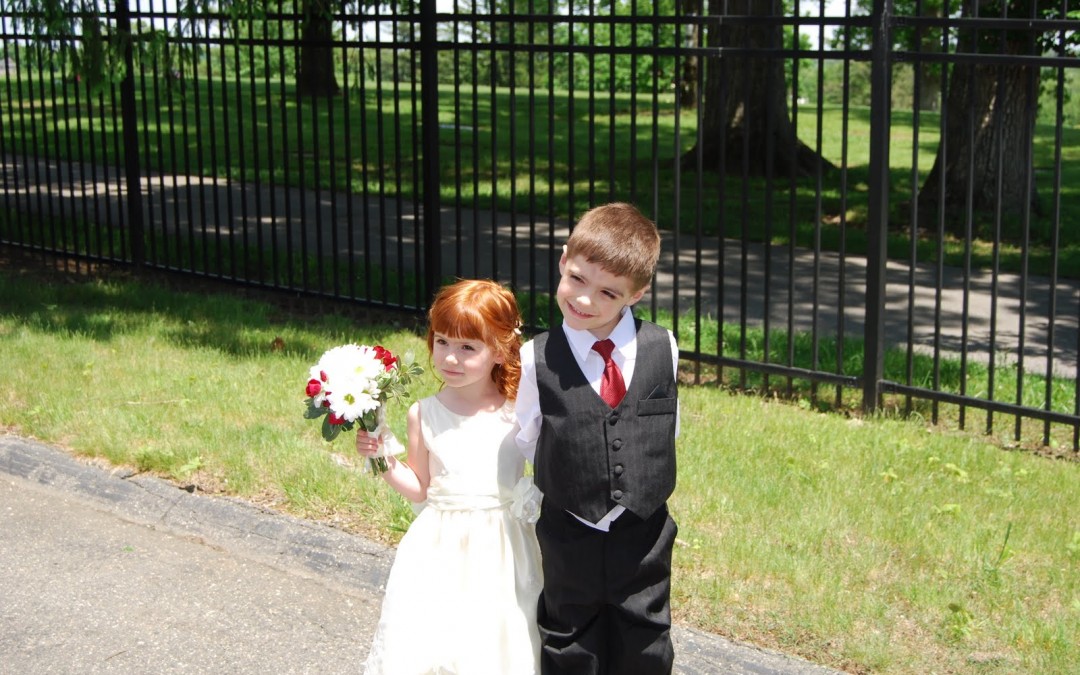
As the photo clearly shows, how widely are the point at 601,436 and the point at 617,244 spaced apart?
17.9 inches

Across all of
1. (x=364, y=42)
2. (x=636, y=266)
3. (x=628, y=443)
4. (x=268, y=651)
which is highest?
(x=364, y=42)

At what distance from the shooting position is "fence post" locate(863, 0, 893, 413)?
244 inches

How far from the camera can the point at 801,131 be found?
19.5m

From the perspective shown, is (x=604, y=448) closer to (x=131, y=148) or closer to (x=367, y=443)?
A: (x=367, y=443)

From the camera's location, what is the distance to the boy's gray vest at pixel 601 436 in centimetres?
313

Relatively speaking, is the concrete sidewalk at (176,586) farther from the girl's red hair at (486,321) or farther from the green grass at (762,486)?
the girl's red hair at (486,321)

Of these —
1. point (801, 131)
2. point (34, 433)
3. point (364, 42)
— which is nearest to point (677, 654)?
point (34, 433)

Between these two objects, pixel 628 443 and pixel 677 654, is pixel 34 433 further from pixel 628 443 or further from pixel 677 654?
pixel 628 443

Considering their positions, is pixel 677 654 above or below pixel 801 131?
below

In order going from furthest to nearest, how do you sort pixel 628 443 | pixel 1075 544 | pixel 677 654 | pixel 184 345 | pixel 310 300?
1. pixel 310 300
2. pixel 184 345
3. pixel 1075 544
4. pixel 677 654
5. pixel 628 443

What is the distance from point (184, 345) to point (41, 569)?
2746 millimetres

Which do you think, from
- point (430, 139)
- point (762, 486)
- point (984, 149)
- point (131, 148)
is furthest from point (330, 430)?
point (984, 149)

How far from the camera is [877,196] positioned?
20.6ft

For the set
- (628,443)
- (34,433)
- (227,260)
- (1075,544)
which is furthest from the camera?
(227,260)
